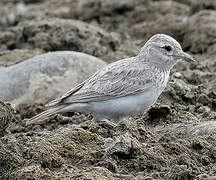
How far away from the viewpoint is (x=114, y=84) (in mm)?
8055

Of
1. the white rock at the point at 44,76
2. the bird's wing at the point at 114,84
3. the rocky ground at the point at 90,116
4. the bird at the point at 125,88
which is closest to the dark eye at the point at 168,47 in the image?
the bird at the point at 125,88

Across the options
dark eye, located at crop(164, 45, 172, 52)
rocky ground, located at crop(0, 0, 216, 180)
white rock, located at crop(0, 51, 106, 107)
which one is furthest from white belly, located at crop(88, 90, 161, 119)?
white rock, located at crop(0, 51, 106, 107)

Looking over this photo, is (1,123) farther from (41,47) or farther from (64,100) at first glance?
(41,47)

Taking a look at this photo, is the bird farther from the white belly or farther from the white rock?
the white rock

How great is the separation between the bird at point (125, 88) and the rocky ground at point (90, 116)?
263mm

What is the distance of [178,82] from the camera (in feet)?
31.0

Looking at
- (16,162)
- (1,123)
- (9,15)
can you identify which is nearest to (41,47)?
(9,15)

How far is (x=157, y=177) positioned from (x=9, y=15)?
1039 centimetres

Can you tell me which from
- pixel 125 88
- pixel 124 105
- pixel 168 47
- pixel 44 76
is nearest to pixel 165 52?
pixel 168 47

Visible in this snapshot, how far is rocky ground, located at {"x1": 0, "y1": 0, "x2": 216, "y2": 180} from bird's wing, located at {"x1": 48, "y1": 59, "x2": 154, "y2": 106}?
0.37 metres

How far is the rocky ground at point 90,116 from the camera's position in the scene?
6.36m

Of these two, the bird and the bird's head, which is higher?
Result: the bird's head

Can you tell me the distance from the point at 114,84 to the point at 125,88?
15cm

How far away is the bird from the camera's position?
7832 mm
